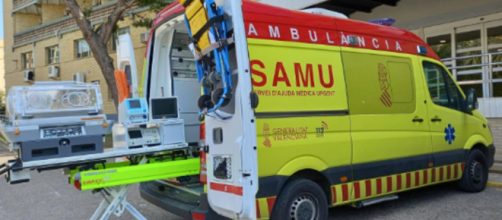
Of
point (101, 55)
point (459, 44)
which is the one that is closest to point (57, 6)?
point (101, 55)

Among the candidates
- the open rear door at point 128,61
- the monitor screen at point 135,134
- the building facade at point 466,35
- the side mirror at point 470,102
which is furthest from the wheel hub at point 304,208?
the building facade at point 466,35

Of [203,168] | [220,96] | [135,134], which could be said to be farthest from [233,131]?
[135,134]

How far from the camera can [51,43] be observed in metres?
29.9

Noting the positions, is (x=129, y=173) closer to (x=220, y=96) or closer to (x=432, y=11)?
(x=220, y=96)

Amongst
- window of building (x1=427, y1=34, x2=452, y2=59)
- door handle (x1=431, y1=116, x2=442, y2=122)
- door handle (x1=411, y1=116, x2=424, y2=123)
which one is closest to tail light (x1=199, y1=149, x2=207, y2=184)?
door handle (x1=411, y1=116, x2=424, y2=123)

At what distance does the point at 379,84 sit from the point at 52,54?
94.4 feet

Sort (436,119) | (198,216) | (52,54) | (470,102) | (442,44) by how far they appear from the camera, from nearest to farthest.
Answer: (198,216) < (436,119) < (470,102) < (442,44) < (52,54)

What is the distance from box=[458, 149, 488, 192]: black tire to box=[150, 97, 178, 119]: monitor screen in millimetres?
4259

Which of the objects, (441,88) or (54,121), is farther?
(441,88)

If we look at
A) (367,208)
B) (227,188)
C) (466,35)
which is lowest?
(367,208)

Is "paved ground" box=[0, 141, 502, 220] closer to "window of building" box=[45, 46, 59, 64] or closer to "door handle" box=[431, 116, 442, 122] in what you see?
"door handle" box=[431, 116, 442, 122]

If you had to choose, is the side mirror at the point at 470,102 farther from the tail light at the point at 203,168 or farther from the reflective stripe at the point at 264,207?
the tail light at the point at 203,168

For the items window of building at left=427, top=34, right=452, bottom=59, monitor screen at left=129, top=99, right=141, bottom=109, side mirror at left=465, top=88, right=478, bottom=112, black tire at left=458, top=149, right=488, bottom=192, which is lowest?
black tire at left=458, top=149, right=488, bottom=192

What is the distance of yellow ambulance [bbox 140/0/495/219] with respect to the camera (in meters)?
4.35
